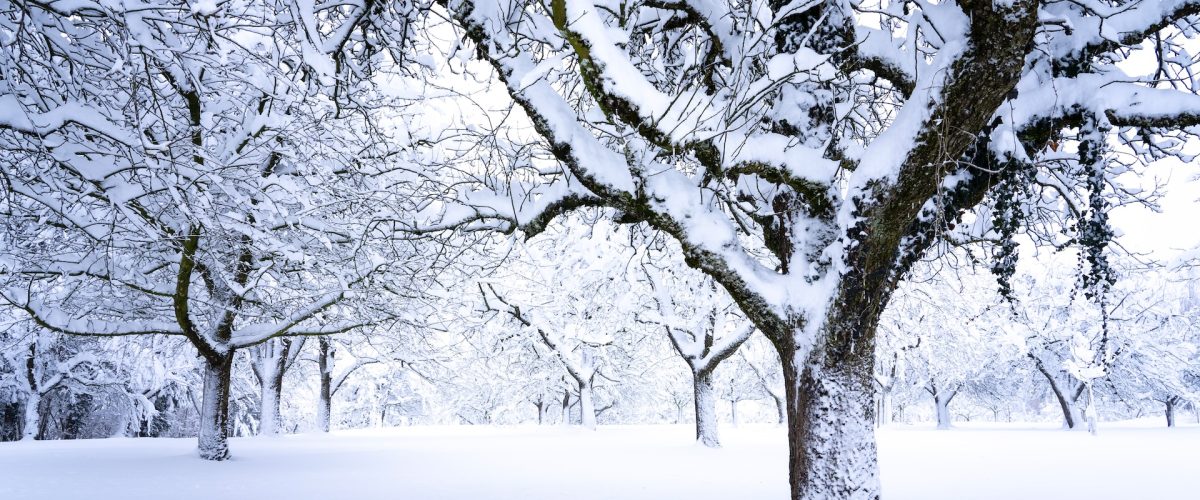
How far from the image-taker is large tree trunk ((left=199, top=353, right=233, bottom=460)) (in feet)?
33.9

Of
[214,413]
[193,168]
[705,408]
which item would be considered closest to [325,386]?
[214,413]

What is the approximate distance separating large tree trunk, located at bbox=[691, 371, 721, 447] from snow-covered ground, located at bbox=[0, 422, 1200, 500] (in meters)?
0.52

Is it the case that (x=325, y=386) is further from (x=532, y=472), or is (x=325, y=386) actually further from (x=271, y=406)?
(x=532, y=472)

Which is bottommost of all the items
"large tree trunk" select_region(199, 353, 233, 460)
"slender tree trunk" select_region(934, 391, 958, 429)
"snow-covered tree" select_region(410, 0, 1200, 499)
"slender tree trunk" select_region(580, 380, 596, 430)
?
"slender tree trunk" select_region(934, 391, 958, 429)

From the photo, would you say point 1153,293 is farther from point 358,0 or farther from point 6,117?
point 6,117

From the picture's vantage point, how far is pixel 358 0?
4.95 metres

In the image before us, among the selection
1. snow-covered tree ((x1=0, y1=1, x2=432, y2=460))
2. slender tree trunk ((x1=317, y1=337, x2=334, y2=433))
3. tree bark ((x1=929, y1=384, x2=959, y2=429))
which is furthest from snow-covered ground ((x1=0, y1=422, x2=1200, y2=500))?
tree bark ((x1=929, y1=384, x2=959, y2=429))

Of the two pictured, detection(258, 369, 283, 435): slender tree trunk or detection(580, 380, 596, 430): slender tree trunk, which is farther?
detection(580, 380, 596, 430): slender tree trunk

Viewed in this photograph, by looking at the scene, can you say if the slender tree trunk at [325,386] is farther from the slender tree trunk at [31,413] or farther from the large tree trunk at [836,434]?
the large tree trunk at [836,434]

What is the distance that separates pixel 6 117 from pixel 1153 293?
33885mm

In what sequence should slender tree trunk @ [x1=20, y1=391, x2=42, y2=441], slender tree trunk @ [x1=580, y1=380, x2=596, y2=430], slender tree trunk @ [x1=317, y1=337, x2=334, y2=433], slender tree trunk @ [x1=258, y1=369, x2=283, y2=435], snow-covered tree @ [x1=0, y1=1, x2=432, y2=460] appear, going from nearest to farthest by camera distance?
snow-covered tree @ [x1=0, y1=1, x2=432, y2=460] < slender tree trunk @ [x1=258, y1=369, x2=283, y2=435] < slender tree trunk @ [x1=20, y1=391, x2=42, y2=441] < slender tree trunk @ [x1=317, y1=337, x2=334, y2=433] < slender tree trunk @ [x1=580, y1=380, x2=596, y2=430]

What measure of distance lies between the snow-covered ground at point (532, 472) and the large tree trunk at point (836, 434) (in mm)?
2789

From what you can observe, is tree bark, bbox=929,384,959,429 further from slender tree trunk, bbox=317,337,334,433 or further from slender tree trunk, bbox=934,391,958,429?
A: slender tree trunk, bbox=317,337,334,433

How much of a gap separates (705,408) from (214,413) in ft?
31.8
